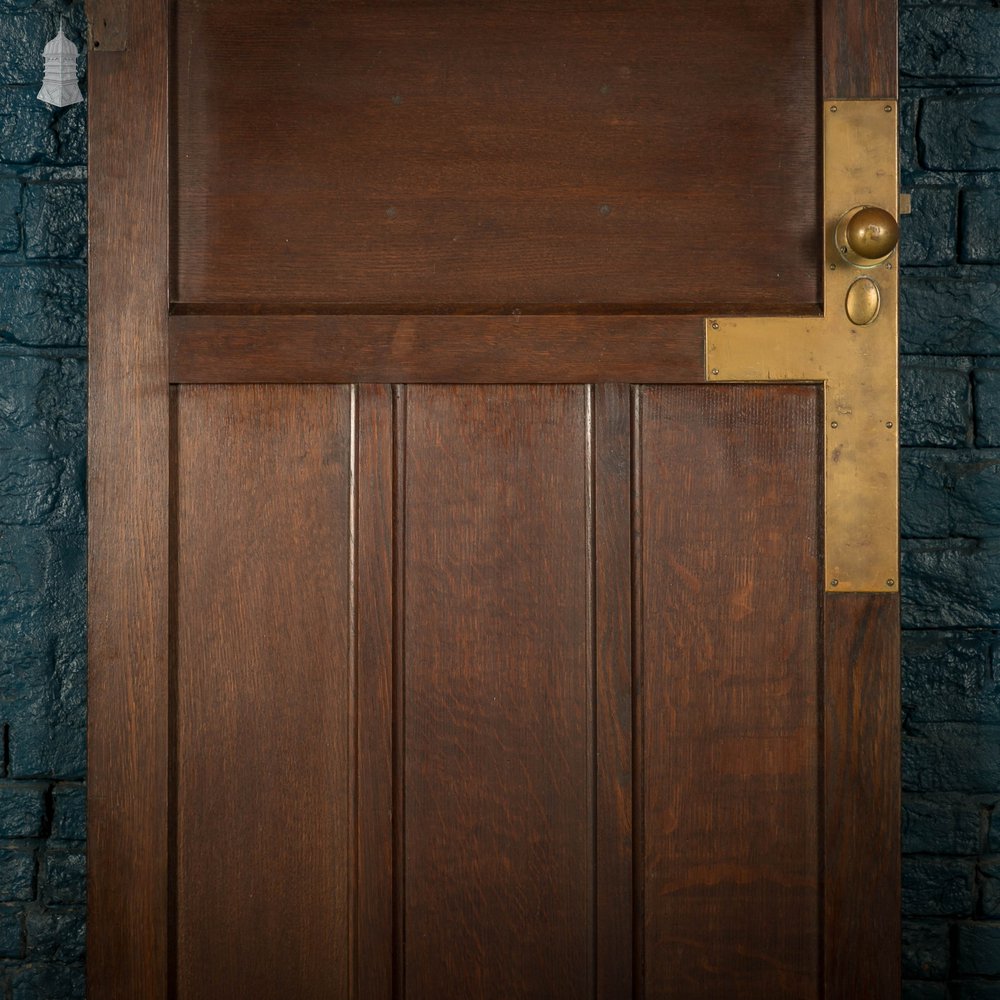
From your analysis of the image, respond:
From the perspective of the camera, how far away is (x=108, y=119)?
3.28 feet

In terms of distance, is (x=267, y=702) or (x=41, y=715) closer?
(x=267, y=702)

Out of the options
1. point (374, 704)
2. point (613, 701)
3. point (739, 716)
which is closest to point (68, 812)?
point (374, 704)

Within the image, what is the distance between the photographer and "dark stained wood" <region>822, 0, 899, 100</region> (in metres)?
0.99

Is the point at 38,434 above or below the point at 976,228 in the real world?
below

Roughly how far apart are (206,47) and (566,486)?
25.8 inches

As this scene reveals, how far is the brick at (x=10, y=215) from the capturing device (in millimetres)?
1119

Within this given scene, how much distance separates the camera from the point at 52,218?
1.12m

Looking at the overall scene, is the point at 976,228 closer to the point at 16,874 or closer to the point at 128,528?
the point at 128,528

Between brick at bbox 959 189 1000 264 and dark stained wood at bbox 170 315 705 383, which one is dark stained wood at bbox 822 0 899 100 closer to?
brick at bbox 959 189 1000 264

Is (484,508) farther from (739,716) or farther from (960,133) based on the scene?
(960,133)

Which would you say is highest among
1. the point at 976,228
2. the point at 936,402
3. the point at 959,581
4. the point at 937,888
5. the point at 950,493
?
the point at 976,228

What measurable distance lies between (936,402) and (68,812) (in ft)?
3.99

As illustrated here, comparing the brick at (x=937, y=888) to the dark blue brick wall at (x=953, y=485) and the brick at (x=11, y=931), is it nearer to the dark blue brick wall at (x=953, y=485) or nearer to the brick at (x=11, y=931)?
the dark blue brick wall at (x=953, y=485)

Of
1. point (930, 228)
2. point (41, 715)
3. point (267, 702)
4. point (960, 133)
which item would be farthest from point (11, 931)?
point (960, 133)
